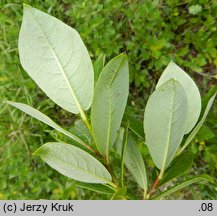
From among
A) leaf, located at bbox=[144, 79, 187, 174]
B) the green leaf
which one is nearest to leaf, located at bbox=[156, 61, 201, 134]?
leaf, located at bbox=[144, 79, 187, 174]

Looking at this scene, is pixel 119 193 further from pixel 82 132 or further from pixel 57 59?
pixel 57 59

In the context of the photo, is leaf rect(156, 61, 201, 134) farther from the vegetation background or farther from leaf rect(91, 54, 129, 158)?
the vegetation background

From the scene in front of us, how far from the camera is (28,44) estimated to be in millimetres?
770

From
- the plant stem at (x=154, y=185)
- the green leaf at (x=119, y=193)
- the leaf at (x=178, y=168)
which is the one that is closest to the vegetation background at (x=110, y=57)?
the leaf at (x=178, y=168)

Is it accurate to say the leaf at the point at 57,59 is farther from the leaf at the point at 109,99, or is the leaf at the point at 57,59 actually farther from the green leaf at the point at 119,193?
the green leaf at the point at 119,193

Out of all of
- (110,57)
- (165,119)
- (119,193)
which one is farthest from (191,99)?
(110,57)

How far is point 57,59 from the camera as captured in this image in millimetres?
792

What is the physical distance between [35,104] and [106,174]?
44.7 inches

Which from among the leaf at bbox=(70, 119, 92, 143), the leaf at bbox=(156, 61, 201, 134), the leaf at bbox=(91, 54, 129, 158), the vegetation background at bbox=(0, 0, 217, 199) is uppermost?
the leaf at bbox=(91, 54, 129, 158)

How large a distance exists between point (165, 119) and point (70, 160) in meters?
0.22

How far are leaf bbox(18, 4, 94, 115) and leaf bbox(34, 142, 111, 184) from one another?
101 millimetres

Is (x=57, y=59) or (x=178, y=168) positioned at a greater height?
(x=57, y=59)

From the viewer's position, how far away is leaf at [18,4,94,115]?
76 cm

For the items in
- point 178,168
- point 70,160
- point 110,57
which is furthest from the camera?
point 110,57
